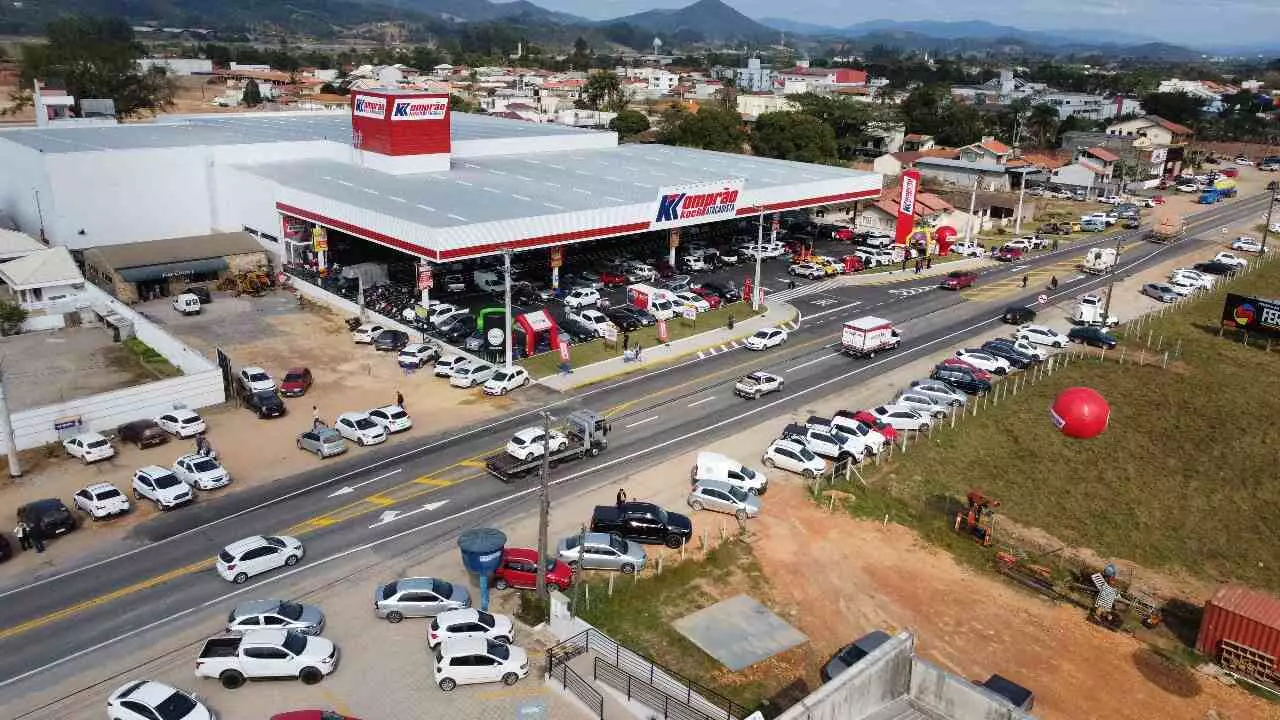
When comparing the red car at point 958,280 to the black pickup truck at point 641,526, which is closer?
the black pickup truck at point 641,526

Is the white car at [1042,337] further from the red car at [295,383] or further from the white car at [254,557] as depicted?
the white car at [254,557]

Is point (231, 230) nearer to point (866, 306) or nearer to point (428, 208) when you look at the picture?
point (428, 208)

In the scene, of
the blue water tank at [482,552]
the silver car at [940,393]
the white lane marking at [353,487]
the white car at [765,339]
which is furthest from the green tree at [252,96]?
the blue water tank at [482,552]

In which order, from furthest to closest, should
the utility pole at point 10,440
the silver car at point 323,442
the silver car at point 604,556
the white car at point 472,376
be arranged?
the white car at point 472,376 → the silver car at point 323,442 → the utility pole at point 10,440 → the silver car at point 604,556

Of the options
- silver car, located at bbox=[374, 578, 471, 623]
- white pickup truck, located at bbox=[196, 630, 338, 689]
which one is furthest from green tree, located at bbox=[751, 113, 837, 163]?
white pickup truck, located at bbox=[196, 630, 338, 689]

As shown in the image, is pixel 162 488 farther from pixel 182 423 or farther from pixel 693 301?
pixel 693 301
